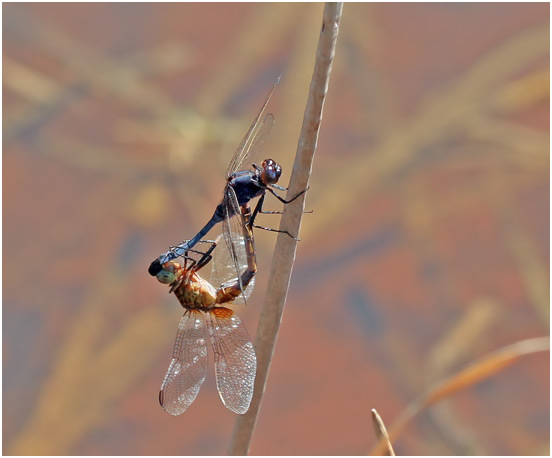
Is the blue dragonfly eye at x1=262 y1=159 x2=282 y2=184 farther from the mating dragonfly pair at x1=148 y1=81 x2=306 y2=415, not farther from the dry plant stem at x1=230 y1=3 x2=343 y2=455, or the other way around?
the dry plant stem at x1=230 y1=3 x2=343 y2=455

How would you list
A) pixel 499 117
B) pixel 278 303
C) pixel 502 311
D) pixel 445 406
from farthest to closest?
pixel 499 117
pixel 502 311
pixel 445 406
pixel 278 303

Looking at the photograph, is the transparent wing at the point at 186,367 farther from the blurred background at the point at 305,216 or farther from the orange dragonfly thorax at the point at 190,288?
the blurred background at the point at 305,216

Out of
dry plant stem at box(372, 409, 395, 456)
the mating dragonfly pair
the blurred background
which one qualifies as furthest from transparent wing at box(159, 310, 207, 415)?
the blurred background

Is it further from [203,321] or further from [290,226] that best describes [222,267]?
[290,226]

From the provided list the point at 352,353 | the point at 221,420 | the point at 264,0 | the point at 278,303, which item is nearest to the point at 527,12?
the point at 264,0

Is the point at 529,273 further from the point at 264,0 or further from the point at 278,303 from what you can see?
the point at 278,303

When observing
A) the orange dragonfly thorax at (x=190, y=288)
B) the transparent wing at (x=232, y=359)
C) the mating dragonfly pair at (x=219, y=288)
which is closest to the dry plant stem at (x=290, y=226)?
the transparent wing at (x=232, y=359)

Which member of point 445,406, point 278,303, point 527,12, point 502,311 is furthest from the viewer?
point 527,12
